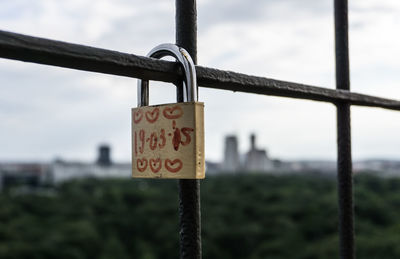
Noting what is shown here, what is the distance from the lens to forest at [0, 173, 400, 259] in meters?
15.9

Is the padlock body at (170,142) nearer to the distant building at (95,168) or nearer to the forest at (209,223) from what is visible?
the forest at (209,223)

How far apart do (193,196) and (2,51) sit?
168 mm

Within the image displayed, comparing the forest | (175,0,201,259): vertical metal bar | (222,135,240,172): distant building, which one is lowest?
the forest

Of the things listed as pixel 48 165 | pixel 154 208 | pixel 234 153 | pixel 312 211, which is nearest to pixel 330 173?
pixel 234 153

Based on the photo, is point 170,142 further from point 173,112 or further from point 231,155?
point 231,155

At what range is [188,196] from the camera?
384 millimetres

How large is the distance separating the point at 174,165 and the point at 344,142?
277 mm

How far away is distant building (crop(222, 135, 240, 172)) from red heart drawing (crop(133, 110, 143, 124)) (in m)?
24.6

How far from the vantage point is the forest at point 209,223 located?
52.1 ft

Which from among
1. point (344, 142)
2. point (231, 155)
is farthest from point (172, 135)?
point (231, 155)

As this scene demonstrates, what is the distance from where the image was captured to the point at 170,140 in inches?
13.5

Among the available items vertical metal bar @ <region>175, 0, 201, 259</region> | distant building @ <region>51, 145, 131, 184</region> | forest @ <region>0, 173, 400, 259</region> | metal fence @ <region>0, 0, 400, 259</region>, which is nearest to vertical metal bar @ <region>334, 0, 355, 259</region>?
metal fence @ <region>0, 0, 400, 259</region>

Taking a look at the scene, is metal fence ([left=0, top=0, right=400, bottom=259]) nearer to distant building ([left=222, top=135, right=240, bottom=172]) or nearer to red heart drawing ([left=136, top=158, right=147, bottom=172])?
red heart drawing ([left=136, top=158, right=147, bottom=172])

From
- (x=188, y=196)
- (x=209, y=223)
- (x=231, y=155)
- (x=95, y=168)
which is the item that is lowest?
(x=209, y=223)
